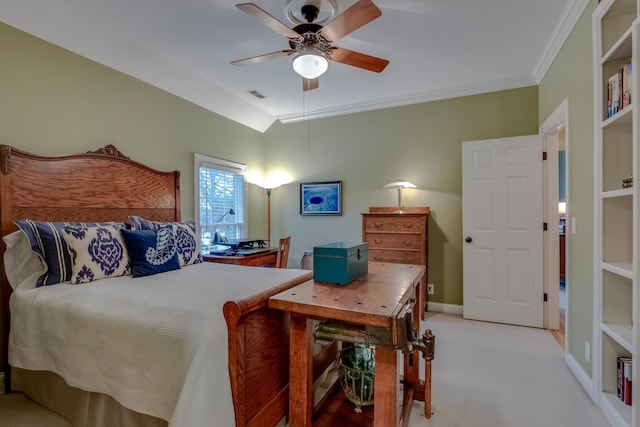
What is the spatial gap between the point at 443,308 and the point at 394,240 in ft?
3.55

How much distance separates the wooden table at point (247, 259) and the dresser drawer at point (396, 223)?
4.13 ft

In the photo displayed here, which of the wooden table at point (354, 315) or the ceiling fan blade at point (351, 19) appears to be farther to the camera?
the ceiling fan blade at point (351, 19)

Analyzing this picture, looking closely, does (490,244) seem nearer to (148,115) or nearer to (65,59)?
(148,115)

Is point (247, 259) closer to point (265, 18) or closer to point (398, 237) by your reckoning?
point (398, 237)

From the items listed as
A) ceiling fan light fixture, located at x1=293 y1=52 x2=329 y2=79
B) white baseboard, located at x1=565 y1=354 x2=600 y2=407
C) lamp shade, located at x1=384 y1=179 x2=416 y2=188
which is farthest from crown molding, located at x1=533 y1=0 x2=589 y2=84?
white baseboard, located at x1=565 y1=354 x2=600 y2=407

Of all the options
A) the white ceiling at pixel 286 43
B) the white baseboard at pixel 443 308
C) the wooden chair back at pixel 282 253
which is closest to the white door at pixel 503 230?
the white baseboard at pixel 443 308

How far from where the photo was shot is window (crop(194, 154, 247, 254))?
3.67 meters

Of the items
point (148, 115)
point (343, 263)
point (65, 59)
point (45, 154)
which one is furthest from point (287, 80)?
point (343, 263)

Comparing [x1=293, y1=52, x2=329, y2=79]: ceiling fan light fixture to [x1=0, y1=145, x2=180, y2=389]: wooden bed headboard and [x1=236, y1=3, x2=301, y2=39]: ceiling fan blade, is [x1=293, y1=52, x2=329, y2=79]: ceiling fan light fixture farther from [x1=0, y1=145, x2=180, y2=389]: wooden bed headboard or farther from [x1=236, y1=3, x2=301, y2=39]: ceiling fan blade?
[x1=0, y1=145, x2=180, y2=389]: wooden bed headboard

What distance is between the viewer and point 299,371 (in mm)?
1312

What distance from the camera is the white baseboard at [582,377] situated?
1888 mm

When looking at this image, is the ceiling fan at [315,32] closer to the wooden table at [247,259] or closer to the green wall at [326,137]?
the green wall at [326,137]

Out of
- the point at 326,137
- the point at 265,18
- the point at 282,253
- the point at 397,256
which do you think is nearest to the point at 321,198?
the point at 326,137

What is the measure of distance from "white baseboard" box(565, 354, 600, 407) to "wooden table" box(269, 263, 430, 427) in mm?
1261
